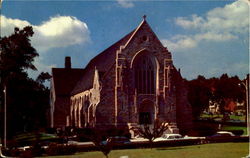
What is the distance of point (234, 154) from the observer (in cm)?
2311

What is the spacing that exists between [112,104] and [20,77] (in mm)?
13671

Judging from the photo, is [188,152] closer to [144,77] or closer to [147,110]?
[144,77]

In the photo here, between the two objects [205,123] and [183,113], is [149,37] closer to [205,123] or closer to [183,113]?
[183,113]

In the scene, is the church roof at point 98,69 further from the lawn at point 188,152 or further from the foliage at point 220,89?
the lawn at point 188,152

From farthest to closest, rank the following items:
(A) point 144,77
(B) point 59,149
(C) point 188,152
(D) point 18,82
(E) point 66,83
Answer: (E) point 66,83
(A) point 144,77
(C) point 188,152
(B) point 59,149
(D) point 18,82

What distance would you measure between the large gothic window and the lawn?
32.0 feet

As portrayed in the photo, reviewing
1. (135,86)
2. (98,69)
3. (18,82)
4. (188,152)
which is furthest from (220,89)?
(98,69)

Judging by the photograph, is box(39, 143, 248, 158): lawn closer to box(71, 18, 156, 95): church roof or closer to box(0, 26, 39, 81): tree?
box(0, 26, 39, 81): tree

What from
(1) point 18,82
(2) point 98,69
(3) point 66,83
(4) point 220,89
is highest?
(2) point 98,69

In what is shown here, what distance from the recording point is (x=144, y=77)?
37.2m

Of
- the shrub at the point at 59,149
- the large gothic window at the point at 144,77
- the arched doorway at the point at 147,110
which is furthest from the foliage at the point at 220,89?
the arched doorway at the point at 147,110

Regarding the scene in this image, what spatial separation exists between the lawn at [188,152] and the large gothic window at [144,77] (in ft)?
32.0

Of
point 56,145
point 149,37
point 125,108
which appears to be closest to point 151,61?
point 149,37

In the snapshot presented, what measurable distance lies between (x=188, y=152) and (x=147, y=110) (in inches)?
508
